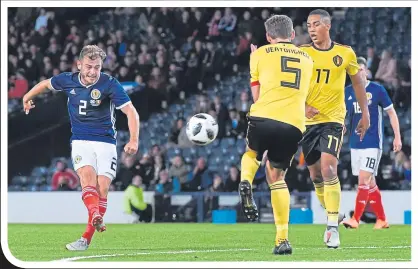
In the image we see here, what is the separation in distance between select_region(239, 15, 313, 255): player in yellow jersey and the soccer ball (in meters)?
1.60

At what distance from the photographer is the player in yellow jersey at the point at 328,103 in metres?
9.94

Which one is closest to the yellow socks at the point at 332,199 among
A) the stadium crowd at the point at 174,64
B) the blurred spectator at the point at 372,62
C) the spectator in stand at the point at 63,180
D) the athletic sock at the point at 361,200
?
the athletic sock at the point at 361,200

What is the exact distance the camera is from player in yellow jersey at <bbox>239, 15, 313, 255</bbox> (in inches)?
341

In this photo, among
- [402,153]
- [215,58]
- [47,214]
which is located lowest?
[47,214]

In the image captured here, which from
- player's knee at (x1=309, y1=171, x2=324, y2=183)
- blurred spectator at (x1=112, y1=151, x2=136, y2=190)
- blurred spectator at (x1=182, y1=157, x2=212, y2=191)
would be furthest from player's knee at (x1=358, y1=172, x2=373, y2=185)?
blurred spectator at (x1=112, y1=151, x2=136, y2=190)

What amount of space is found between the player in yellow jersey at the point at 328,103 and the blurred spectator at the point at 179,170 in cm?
836

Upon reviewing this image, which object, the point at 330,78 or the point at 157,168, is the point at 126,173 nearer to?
the point at 157,168

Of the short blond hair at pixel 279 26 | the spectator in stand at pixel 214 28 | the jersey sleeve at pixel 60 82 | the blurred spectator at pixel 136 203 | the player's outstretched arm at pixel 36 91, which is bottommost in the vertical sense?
the blurred spectator at pixel 136 203

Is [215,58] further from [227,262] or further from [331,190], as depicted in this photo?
[227,262]

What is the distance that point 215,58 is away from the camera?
21594mm

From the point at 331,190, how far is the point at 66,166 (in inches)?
413

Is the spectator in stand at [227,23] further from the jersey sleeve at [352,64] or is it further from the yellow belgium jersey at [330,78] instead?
the jersey sleeve at [352,64]

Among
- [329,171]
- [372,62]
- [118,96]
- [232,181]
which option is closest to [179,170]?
[232,181]

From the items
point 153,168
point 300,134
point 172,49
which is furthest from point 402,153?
point 300,134
